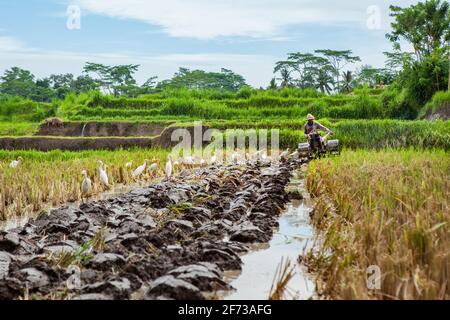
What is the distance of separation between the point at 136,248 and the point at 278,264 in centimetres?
111

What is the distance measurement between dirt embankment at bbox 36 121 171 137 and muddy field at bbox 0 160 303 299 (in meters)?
16.1

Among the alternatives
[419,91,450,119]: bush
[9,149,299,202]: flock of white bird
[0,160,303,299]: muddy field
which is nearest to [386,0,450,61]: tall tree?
[419,91,450,119]: bush

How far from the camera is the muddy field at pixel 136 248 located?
132 inches

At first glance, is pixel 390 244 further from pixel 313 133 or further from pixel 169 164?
pixel 313 133

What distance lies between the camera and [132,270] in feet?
12.1

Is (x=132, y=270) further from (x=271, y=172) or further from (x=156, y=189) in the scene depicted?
(x=271, y=172)

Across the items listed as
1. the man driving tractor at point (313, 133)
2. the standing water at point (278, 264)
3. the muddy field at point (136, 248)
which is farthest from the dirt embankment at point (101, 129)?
the standing water at point (278, 264)

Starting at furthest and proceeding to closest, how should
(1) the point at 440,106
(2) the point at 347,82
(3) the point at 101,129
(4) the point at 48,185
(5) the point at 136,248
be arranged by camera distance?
1. (2) the point at 347,82
2. (3) the point at 101,129
3. (1) the point at 440,106
4. (4) the point at 48,185
5. (5) the point at 136,248

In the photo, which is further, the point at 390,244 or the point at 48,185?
the point at 48,185

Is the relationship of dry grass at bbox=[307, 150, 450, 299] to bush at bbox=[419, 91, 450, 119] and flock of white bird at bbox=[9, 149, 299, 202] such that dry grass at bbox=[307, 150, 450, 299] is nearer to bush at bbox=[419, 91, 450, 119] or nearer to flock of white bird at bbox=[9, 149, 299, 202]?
flock of white bird at bbox=[9, 149, 299, 202]

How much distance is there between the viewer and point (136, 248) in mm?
4281

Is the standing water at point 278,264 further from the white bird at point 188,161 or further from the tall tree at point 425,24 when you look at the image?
the tall tree at point 425,24

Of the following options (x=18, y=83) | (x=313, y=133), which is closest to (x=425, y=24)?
(x=313, y=133)

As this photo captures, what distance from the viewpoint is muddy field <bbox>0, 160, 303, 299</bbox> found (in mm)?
3361
